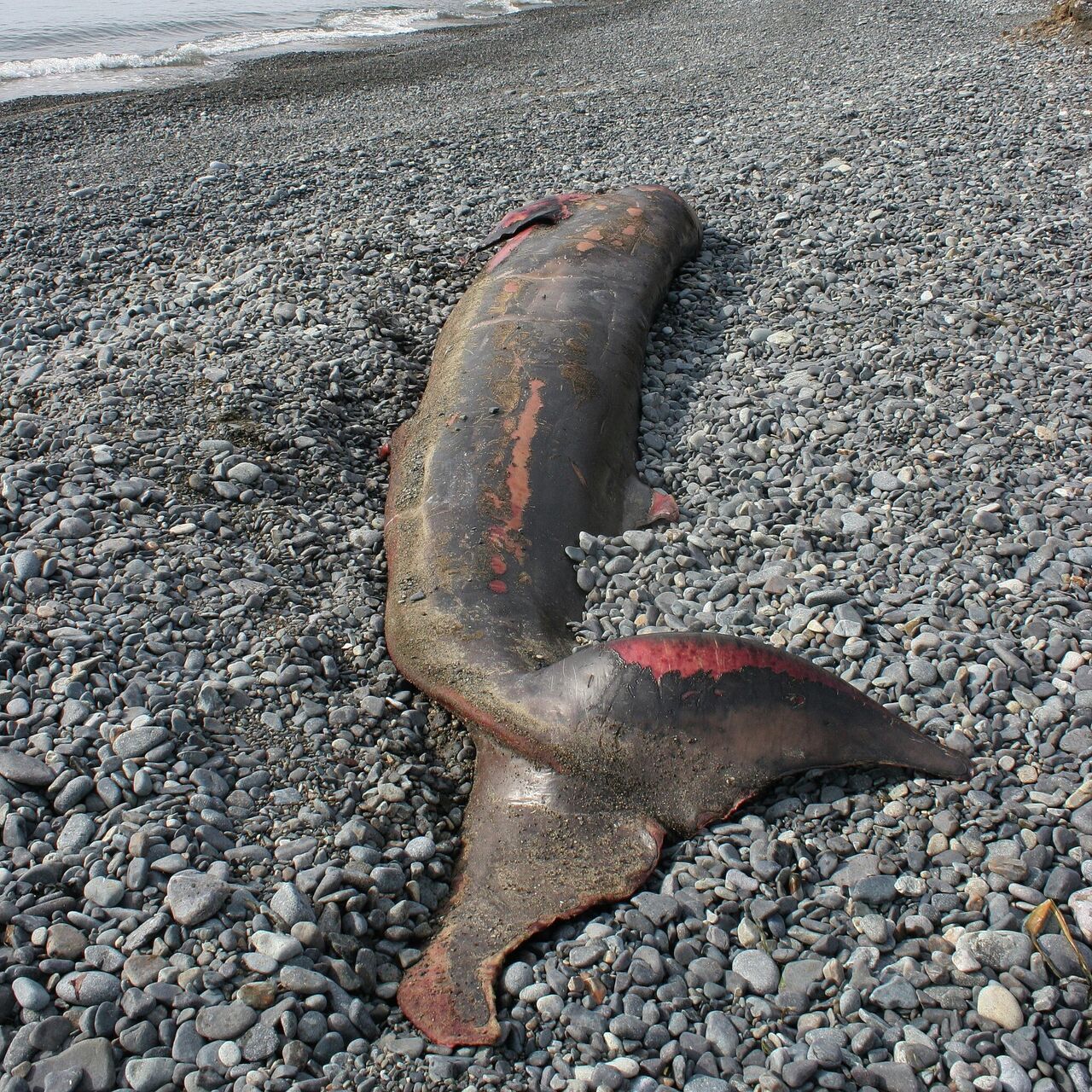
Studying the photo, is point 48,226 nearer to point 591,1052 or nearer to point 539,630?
point 539,630

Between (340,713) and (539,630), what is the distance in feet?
2.76

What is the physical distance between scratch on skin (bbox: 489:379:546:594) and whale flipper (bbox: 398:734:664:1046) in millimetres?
969

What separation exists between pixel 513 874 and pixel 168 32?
21414 mm

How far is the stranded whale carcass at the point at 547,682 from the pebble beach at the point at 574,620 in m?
0.12

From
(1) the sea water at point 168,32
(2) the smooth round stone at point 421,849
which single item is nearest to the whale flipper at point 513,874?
(2) the smooth round stone at point 421,849

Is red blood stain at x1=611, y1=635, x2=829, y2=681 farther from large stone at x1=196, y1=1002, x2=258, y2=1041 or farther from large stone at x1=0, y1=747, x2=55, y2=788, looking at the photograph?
large stone at x1=0, y1=747, x2=55, y2=788

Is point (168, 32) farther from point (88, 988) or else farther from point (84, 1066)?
point (84, 1066)

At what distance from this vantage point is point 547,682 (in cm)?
327

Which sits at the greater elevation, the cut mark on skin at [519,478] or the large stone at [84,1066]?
the cut mark on skin at [519,478]

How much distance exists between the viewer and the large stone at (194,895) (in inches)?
108

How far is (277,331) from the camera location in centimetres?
618

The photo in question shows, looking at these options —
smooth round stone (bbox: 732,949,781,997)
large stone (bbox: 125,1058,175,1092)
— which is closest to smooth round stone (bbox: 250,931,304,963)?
large stone (bbox: 125,1058,175,1092)

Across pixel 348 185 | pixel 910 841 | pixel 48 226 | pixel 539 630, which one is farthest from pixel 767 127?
pixel 910 841

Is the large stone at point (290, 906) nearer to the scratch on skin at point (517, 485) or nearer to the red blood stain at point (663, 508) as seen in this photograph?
the scratch on skin at point (517, 485)
